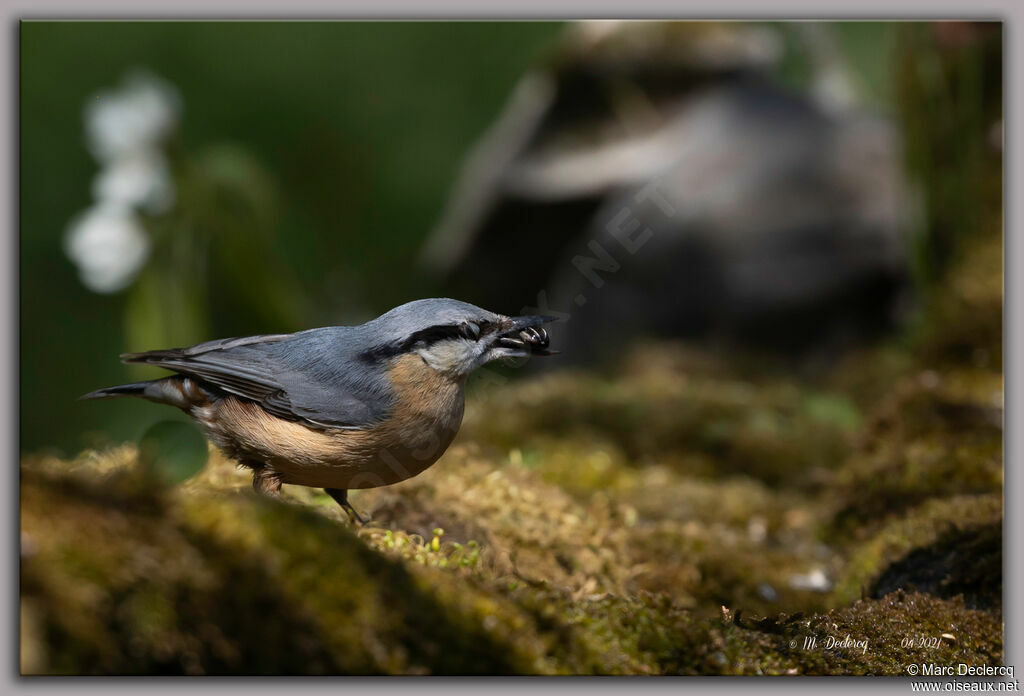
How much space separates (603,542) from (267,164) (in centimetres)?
497

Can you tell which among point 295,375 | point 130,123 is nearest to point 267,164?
point 130,123

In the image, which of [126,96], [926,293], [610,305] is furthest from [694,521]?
[126,96]

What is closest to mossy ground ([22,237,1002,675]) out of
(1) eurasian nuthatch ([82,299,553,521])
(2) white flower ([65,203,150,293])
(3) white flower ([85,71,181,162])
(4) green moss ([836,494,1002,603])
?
(4) green moss ([836,494,1002,603])

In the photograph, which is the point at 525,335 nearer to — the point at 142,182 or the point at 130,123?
the point at 142,182

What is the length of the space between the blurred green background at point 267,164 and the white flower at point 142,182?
0.08 metres

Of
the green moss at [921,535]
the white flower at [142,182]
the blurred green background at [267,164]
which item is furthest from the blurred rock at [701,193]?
the green moss at [921,535]

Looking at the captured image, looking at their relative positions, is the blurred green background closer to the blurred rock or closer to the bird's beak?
the blurred rock

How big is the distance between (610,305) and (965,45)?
2354mm

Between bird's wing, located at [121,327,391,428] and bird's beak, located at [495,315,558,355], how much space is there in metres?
0.34

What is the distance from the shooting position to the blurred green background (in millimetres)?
4531

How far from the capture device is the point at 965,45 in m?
4.12

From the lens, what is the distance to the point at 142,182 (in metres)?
4.28

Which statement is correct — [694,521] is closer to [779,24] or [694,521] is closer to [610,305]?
[610,305]

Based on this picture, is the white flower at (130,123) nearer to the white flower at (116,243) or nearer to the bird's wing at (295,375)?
the white flower at (116,243)
